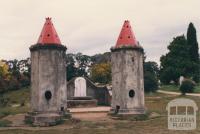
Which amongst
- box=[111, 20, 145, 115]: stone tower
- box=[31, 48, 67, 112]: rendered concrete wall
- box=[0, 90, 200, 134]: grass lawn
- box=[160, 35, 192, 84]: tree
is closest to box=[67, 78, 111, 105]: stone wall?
box=[111, 20, 145, 115]: stone tower

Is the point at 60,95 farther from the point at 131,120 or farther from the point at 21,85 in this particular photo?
the point at 21,85

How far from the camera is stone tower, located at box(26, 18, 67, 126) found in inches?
1074

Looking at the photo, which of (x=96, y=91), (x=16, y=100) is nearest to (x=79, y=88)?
(x=96, y=91)

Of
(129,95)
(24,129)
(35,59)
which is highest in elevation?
(35,59)

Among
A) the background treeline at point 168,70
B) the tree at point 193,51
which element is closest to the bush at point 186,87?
the background treeline at point 168,70

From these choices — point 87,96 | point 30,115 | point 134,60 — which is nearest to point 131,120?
point 134,60

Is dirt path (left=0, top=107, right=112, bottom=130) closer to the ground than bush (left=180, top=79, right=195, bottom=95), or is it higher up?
closer to the ground

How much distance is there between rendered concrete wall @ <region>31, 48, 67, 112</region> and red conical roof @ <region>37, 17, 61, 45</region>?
60cm

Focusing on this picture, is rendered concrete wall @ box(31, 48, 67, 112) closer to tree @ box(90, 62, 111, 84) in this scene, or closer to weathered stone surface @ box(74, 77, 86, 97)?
weathered stone surface @ box(74, 77, 86, 97)

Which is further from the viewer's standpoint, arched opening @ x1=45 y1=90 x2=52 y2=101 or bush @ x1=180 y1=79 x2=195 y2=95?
bush @ x1=180 y1=79 x2=195 y2=95

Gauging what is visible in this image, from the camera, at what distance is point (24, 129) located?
23922mm

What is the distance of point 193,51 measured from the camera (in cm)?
5722

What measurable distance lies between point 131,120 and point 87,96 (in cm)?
1236

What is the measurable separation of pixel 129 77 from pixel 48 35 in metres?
6.43
